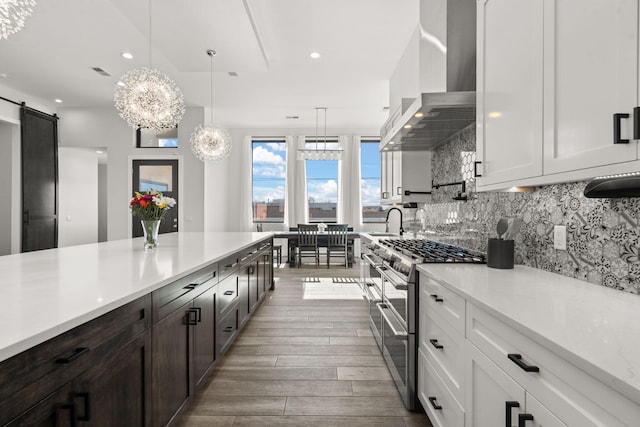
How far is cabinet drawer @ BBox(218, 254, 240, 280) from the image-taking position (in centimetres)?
246

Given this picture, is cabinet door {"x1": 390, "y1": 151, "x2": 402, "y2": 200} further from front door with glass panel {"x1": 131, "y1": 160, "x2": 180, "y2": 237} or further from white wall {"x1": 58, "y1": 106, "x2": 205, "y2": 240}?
front door with glass panel {"x1": 131, "y1": 160, "x2": 180, "y2": 237}

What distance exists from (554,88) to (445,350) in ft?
3.87

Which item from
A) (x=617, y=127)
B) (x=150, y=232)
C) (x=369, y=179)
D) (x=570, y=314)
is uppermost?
(x=369, y=179)

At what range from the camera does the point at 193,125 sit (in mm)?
6941

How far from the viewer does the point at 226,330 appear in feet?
8.55

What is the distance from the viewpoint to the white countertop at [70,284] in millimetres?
903

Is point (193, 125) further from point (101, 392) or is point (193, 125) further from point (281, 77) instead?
point (101, 392)

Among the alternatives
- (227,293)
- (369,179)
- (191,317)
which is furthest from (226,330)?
(369,179)

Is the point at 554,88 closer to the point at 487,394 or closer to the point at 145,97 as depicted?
the point at 487,394

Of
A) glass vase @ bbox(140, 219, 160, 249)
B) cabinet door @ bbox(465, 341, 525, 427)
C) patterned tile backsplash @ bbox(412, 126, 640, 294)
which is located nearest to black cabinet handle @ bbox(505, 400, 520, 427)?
cabinet door @ bbox(465, 341, 525, 427)

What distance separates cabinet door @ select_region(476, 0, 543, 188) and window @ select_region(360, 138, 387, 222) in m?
6.69

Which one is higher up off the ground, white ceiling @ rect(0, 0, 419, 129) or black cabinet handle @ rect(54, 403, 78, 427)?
white ceiling @ rect(0, 0, 419, 129)

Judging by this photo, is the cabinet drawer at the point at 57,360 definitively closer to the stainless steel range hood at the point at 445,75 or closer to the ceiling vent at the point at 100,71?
the stainless steel range hood at the point at 445,75

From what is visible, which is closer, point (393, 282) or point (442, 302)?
point (442, 302)
